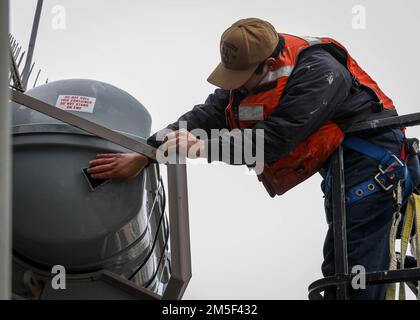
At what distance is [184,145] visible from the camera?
3.77 metres

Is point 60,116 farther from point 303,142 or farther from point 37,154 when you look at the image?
point 303,142

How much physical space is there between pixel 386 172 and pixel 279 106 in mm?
652

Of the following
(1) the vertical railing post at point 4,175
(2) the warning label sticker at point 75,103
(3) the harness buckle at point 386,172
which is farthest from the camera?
(2) the warning label sticker at point 75,103

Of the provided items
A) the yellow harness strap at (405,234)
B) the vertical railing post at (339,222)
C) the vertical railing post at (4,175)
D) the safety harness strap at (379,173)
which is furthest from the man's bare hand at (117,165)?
the vertical railing post at (4,175)

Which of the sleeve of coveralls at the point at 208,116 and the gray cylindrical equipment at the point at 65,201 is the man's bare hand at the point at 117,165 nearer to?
the gray cylindrical equipment at the point at 65,201

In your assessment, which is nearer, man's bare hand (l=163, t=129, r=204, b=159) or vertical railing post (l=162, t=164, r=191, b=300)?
vertical railing post (l=162, t=164, r=191, b=300)

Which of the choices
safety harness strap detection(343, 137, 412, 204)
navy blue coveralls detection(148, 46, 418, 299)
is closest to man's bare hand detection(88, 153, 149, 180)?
navy blue coveralls detection(148, 46, 418, 299)

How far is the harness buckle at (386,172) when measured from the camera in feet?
12.9

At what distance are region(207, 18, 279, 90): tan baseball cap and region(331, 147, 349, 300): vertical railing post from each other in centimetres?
67

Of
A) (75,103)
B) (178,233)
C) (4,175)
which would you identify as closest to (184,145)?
(178,233)

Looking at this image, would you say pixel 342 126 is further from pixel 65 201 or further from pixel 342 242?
pixel 65 201

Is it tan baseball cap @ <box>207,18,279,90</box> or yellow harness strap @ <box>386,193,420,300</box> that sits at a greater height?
tan baseball cap @ <box>207,18,279,90</box>

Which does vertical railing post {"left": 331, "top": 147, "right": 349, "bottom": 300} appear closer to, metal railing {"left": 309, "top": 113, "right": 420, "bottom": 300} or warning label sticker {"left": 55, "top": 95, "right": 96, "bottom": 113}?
metal railing {"left": 309, "top": 113, "right": 420, "bottom": 300}

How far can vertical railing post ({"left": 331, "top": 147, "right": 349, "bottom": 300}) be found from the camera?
374 cm
